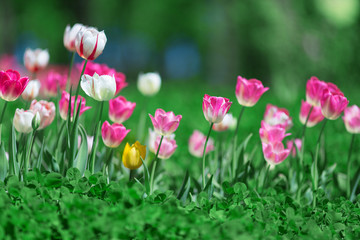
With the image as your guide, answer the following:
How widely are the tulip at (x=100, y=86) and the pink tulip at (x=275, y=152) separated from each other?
82cm

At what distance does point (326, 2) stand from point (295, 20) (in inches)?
49.8

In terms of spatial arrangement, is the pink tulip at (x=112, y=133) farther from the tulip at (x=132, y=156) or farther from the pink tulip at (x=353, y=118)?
the pink tulip at (x=353, y=118)

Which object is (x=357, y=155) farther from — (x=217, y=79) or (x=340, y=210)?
(x=217, y=79)

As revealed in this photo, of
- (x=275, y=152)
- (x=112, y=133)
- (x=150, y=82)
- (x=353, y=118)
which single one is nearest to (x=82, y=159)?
(x=112, y=133)

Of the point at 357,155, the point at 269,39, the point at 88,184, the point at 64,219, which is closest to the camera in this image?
the point at 64,219

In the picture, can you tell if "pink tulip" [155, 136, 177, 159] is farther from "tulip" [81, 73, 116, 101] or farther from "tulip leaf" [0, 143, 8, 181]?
"tulip leaf" [0, 143, 8, 181]

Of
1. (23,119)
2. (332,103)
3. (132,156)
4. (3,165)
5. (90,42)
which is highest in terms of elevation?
(90,42)

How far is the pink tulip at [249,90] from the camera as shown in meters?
2.29

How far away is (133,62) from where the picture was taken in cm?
3291

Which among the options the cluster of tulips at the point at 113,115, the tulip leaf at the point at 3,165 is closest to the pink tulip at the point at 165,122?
the cluster of tulips at the point at 113,115

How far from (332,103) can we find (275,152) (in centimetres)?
38

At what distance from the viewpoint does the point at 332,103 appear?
87.0 inches

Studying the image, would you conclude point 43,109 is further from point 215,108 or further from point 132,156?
point 215,108

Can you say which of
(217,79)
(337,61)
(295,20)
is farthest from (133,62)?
(337,61)
